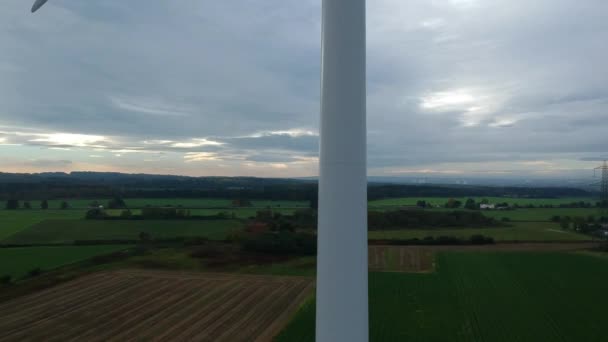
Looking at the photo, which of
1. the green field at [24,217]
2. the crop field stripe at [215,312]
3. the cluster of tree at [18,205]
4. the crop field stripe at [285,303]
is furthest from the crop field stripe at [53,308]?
the cluster of tree at [18,205]

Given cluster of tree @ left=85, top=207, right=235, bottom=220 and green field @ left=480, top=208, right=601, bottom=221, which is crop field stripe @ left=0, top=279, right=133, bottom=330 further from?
green field @ left=480, top=208, right=601, bottom=221

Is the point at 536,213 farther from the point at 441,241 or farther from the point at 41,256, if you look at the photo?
the point at 41,256

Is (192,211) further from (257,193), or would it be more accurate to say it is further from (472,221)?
(472,221)

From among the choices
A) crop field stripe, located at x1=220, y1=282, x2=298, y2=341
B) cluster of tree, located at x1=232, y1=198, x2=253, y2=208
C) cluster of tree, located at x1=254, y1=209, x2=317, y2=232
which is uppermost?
cluster of tree, located at x1=232, y1=198, x2=253, y2=208

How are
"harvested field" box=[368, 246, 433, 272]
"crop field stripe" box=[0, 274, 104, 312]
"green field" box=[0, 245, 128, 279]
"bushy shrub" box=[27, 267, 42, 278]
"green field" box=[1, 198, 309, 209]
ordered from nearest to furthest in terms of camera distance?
1. "crop field stripe" box=[0, 274, 104, 312]
2. "bushy shrub" box=[27, 267, 42, 278]
3. "green field" box=[0, 245, 128, 279]
4. "harvested field" box=[368, 246, 433, 272]
5. "green field" box=[1, 198, 309, 209]

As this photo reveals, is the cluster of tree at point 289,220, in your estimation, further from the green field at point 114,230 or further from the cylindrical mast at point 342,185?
the cylindrical mast at point 342,185

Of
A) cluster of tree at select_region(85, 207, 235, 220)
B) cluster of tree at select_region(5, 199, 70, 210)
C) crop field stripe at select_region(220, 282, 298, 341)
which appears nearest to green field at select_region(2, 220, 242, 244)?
cluster of tree at select_region(85, 207, 235, 220)

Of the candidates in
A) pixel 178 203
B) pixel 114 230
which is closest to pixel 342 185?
pixel 114 230
